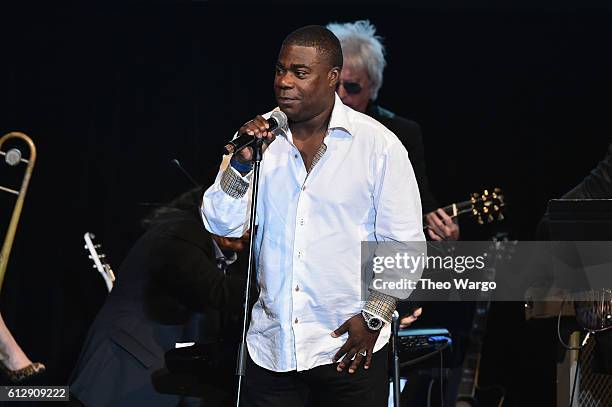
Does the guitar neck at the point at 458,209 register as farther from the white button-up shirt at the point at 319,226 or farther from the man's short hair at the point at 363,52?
the white button-up shirt at the point at 319,226

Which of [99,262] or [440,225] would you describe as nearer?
[440,225]

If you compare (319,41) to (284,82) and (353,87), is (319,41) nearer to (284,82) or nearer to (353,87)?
(284,82)

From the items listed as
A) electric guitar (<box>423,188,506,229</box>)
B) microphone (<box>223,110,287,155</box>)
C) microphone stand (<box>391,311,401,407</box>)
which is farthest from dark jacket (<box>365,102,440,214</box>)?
microphone (<box>223,110,287,155</box>)

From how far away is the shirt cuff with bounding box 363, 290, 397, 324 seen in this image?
3.42 metres

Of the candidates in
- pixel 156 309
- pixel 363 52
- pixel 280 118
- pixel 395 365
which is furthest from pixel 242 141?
pixel 363 52

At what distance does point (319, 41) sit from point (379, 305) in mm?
912

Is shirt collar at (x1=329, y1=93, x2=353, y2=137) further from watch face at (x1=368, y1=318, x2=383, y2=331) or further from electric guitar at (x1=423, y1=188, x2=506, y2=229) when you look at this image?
electric guitar at (x1=423, y1=188, x2=506, y2=229)

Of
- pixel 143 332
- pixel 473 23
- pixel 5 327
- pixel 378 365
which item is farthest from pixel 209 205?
pixel 473 23

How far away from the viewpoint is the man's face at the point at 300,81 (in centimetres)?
343

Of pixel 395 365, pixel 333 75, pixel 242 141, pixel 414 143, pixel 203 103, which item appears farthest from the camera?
pixel 203 103

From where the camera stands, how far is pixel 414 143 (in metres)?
5.32

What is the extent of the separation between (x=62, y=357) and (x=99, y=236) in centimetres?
71

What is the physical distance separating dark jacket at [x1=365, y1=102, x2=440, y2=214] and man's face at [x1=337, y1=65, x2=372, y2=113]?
0.42ft

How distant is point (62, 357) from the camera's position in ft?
19.1
